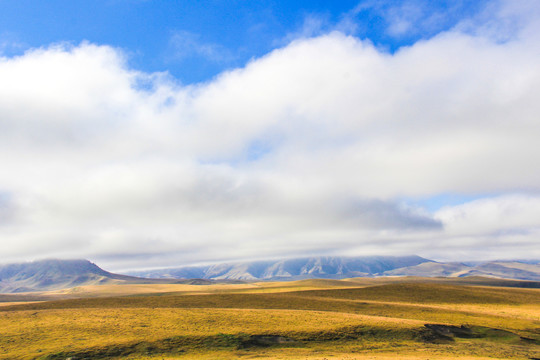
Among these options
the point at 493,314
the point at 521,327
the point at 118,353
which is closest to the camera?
the point at 118,353

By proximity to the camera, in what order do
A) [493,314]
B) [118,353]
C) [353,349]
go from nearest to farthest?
[118,353] → [353,349] → [493,314]

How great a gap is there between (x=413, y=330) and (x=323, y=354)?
1882 cm

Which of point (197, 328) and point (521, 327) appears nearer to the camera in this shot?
point (197, 328)

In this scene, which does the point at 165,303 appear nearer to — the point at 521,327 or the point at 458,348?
the point at 458,348

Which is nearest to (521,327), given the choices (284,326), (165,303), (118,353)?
(284,326)

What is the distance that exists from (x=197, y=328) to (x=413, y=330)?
3078cm

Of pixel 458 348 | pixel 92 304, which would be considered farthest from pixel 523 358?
pixel 92 304

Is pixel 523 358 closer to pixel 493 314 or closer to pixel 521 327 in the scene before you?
pixel 521 327

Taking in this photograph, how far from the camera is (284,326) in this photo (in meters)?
51.6

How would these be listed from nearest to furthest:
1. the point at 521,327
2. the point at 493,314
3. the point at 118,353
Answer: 1. the point at 118,353
2. the point at 521,327
3. the point at 493,314

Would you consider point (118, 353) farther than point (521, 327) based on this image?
No

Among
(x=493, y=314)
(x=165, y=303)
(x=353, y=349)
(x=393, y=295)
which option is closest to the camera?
(x=353, y=349)

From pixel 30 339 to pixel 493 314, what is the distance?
78.4 meters

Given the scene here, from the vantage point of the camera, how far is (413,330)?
2056 inches
